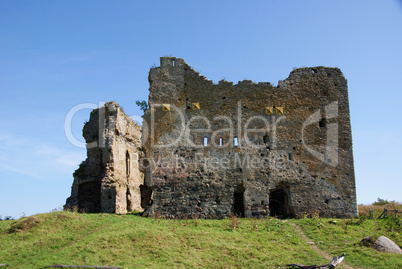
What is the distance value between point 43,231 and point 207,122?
28.0ft

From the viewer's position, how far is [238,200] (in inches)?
765

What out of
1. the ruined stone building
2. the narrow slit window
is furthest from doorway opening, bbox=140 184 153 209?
the narrow slit window

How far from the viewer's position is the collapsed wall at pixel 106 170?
20.3m

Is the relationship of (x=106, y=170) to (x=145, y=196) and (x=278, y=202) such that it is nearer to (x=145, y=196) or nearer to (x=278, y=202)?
(x=145, y=196)

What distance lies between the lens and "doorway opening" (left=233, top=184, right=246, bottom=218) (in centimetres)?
1886

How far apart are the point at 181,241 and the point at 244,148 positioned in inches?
256

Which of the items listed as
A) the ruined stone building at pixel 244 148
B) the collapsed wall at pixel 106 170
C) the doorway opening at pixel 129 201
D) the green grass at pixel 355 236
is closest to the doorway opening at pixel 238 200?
the ruined stone building at pixel 244 148

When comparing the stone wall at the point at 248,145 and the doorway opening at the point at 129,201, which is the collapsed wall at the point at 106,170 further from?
the stone wall at the point at 248,145

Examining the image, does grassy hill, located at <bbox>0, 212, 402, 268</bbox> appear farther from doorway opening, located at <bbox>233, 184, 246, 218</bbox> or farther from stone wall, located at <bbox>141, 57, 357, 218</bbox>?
doorway opening, located at <bbox>233, 184, 246, 218</bbox>

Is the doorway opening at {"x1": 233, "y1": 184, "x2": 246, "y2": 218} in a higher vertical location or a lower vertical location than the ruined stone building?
lower

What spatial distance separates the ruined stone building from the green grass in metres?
1.30

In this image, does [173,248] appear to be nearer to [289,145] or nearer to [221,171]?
[221,171]

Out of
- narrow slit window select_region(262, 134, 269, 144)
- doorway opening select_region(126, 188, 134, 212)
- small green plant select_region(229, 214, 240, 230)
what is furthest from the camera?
doorway opening select_region(126, 188, 134, 212)

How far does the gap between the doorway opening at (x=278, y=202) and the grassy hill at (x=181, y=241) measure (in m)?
1.73
